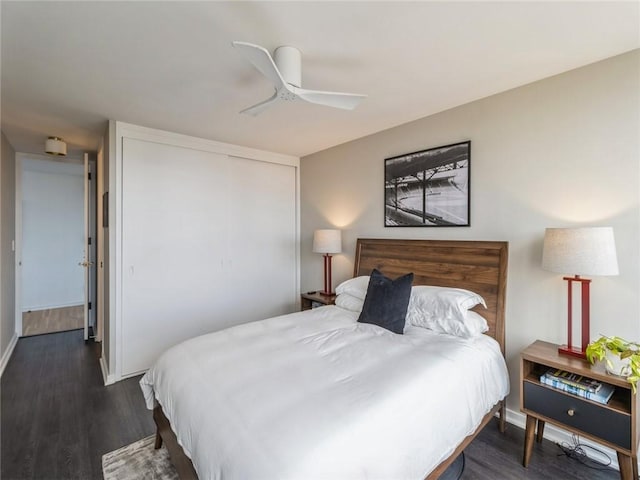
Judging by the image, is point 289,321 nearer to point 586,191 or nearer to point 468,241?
point 468,241

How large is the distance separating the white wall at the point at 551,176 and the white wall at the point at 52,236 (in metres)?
6.10

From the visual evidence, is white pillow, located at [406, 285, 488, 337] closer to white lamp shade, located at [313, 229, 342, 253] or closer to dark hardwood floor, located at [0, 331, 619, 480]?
dark hardwood floor, located at [0, 331, 619, 480]

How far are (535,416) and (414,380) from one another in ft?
3.28

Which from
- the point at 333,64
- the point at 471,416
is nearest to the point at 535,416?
the point at 471,416

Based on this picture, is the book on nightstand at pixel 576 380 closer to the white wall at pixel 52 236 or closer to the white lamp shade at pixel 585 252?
the white lamp shade at pixel 585 252

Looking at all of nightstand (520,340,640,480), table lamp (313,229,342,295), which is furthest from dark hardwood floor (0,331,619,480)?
table lamp (313,229,342,295)

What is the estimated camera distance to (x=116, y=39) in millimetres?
1719

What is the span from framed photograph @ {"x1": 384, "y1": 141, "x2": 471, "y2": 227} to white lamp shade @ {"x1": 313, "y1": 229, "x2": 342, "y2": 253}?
2.05 feet

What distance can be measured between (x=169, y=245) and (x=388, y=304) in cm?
240

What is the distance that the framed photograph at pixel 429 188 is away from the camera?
2.66m

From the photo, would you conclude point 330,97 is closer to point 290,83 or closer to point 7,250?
point 290,83

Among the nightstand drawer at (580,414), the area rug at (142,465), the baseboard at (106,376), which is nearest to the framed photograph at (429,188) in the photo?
the nightstand drawer at (580,414)

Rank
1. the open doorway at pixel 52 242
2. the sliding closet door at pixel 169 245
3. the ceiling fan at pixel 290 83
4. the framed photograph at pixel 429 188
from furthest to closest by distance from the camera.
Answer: the open doorway at pixel 52 242
the sliding closet door at pixel 169 245
the framed photograph at pixel 429 188
the ceiling fan at pixel 290 83

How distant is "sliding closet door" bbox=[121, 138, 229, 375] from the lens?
10.1ft
